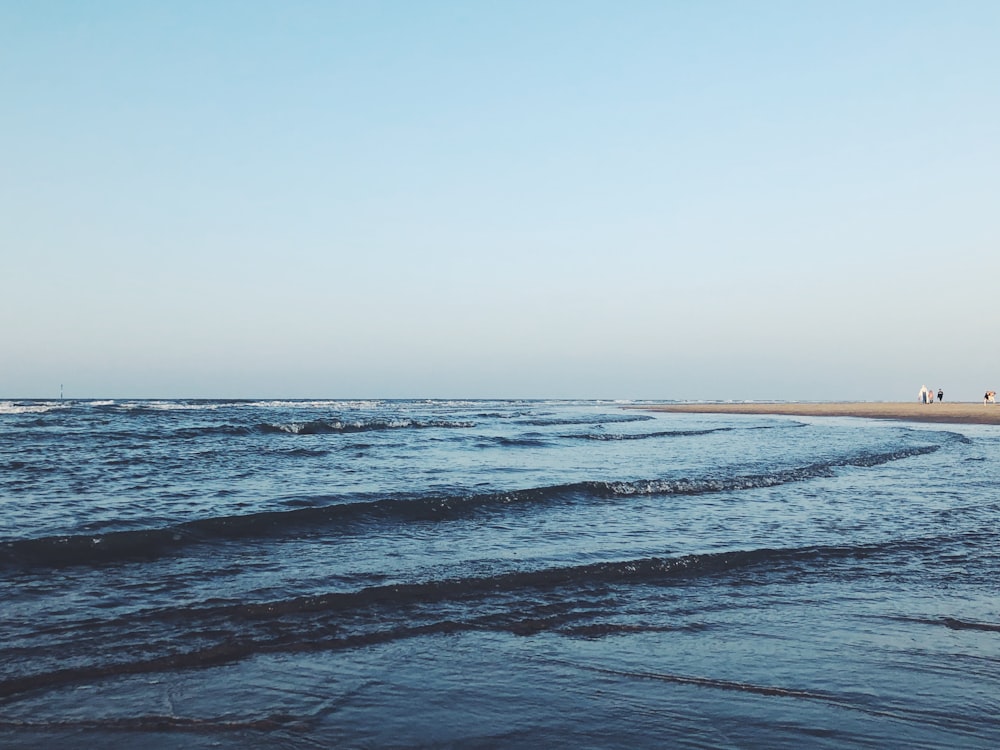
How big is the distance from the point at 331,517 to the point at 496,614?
5.70 m

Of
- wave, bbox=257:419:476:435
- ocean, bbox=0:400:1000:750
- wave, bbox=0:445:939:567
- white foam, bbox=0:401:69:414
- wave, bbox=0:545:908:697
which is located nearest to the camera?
ocean, bbox=0:400:1000:750

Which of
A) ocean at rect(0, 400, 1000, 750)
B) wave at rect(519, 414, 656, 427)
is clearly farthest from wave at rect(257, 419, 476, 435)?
ocean at rect(0, 400, 1000, 750)

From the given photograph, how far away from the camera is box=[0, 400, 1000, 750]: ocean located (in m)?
4.36

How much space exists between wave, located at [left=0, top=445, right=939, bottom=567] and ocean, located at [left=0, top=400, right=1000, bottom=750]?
0.19 ft

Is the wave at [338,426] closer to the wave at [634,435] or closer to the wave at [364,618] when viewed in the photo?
the wave at [634,435]

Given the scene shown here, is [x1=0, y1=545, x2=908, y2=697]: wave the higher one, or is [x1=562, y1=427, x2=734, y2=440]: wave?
[x1=562, y1=427, x2=734, y2=440]: wave

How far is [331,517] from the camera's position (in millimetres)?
11781

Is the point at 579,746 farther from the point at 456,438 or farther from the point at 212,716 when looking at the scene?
the point at 456,438

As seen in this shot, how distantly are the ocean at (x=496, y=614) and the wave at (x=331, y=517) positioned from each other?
0.06m

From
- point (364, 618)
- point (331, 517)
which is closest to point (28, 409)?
point (331, 517)

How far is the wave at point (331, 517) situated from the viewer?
902 cm

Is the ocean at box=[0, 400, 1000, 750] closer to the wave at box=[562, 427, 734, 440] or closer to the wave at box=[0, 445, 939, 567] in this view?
the wave at box=[0, 445, 939, 567]

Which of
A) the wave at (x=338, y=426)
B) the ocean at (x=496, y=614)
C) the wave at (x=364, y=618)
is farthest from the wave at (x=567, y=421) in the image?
the wave at (x=364, y=618)

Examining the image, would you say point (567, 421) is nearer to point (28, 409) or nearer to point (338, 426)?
point (338, 426)
